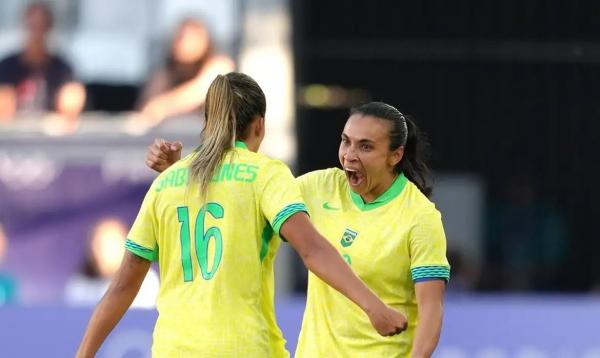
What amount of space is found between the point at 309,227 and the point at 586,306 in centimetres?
467

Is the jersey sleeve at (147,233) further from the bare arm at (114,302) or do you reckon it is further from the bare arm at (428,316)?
the bare arm at (428,316)

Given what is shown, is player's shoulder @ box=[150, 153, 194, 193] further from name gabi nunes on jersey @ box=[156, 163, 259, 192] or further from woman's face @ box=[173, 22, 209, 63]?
woman's face @ box=[173, 22, 209, 63]

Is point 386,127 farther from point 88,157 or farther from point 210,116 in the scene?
point 88,157

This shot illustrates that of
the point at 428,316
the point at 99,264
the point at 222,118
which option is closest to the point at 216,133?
the point at 222,118

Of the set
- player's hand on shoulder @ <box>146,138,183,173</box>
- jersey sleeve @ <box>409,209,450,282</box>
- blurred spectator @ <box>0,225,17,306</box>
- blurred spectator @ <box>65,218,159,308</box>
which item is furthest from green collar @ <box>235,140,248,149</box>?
blurred spectator @ <box>0,225,17,306</box>

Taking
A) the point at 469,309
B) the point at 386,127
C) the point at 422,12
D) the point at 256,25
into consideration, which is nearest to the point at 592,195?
the point at 422,12

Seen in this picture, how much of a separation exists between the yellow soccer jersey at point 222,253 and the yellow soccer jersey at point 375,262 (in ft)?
1.63

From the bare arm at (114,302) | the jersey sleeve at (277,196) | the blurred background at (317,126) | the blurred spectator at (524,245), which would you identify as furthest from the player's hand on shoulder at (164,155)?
the blurred spectator at (524,245)

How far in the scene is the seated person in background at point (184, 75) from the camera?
488 inches

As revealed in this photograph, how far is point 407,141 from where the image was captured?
19.4ft

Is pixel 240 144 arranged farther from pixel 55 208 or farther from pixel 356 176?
pixel 55 208

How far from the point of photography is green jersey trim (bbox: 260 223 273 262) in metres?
5.21

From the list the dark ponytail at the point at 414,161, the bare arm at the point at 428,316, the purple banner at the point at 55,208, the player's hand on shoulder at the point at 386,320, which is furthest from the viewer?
the purple banner at the point at 55,208

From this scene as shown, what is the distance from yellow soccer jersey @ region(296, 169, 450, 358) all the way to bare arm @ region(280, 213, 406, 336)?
54 centimetres
